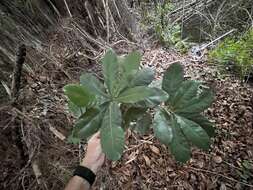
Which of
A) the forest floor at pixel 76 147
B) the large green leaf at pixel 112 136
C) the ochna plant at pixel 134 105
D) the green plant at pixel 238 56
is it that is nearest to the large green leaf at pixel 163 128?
the ochna plant at pixel 134 105

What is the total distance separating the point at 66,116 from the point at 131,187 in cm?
40

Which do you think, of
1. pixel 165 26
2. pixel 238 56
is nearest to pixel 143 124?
pixel 238 56

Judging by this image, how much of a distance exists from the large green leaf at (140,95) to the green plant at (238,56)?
1203 mm

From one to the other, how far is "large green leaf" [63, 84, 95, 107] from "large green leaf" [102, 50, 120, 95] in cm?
6

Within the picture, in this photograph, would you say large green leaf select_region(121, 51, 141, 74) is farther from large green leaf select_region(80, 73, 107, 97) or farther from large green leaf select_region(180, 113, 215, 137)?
large green leaf select_region(180, 113, 215, 137)

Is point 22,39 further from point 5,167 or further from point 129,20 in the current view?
point 129,20

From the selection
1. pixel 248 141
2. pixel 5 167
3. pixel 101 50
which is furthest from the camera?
pixel 101 50

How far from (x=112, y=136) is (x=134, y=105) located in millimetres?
149

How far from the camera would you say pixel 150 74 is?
2.82 feet

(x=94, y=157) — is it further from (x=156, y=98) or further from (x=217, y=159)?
(x=217, y=159)

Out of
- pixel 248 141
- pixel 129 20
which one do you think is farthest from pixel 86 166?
pixel 129 20

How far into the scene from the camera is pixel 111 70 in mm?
808

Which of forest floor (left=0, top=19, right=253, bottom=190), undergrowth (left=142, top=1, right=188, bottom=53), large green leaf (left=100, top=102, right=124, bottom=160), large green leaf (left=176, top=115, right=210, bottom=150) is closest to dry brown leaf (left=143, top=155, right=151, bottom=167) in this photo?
forest floor (left=0, top=19, right=253, bottom=190)

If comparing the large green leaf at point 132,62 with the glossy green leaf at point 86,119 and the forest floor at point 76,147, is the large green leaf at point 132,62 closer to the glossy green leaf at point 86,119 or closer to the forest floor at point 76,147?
the glossy green leaf at point 86,119
